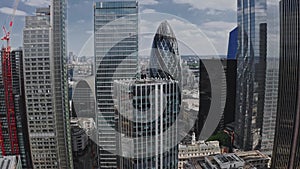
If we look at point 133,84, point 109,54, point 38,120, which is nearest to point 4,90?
point 38,120

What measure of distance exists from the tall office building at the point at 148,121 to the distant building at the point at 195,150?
337 centimetres

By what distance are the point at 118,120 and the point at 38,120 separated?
8.68 ft

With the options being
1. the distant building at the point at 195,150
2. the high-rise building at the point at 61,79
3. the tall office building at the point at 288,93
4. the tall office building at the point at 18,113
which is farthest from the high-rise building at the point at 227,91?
the tall office building at the point at 18,113

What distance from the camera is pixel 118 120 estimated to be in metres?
3.19

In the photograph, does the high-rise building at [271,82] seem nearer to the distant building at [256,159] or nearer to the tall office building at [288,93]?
the tall office building at [288,93]

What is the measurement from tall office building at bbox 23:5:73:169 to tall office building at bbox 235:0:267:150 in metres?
5.28

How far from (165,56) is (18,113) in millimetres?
3396

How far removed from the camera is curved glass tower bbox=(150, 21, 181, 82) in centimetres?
425

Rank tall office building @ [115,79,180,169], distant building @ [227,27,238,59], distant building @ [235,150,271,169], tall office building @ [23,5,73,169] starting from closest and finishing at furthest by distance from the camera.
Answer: tall office building @ [115,79,180,169] < tall office building @ [23,5,73,169] < distant building @ [235,150,271,169] < distant building @ [227,27,238,59]

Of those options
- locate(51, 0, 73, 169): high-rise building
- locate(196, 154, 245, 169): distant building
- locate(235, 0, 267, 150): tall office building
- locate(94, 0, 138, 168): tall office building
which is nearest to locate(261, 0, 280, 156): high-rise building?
locate(235, 0, 267, 150): tall office building

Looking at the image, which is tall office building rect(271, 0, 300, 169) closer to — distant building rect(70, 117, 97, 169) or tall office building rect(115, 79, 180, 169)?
tall office building rect(115, 79, 180, 169)

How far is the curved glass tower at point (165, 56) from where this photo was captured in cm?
425

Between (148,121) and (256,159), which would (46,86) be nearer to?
(148,121)

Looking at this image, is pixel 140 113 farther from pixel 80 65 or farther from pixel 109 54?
pixel 109 54
